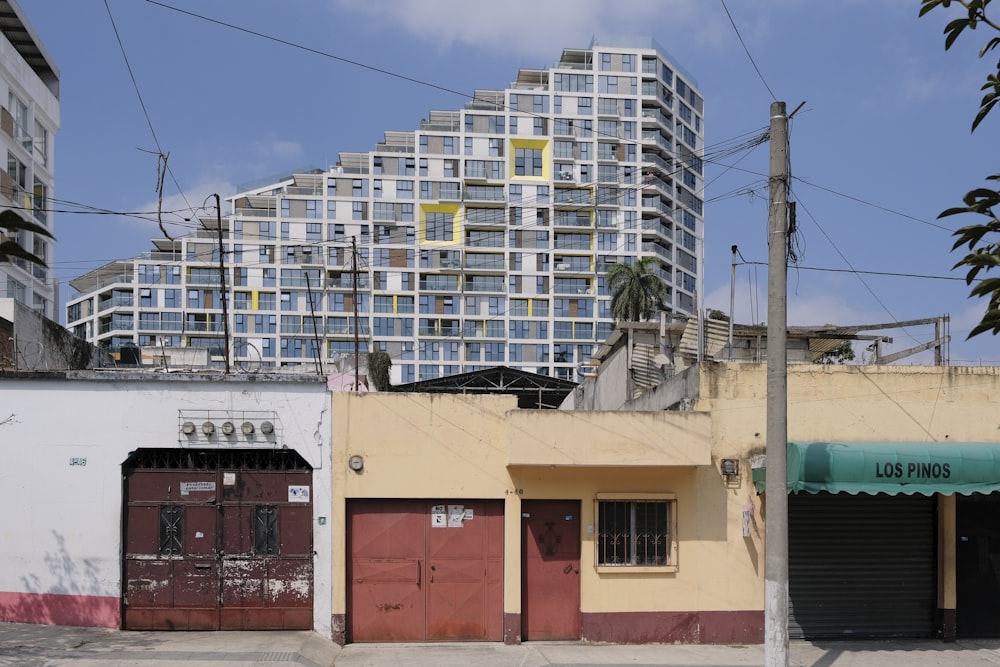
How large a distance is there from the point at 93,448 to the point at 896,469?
11691 mm

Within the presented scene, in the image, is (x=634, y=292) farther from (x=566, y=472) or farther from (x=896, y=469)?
(x=896, y=469)

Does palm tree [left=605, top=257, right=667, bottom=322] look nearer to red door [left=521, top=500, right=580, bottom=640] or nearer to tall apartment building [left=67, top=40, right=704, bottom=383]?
tall apartment building [left=67, top=40, right=704, bottom=383]

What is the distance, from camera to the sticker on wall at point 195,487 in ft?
45.7

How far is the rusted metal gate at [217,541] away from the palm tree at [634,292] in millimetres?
57566

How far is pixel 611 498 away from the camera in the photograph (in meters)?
14.4

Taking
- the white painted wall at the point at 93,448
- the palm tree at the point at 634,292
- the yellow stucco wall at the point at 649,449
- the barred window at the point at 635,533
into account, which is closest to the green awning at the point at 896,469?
the yellow stucco wall at the point at 649,449

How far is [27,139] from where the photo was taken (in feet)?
149

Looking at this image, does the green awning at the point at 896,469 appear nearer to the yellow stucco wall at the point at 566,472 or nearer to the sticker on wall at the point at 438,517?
the yellow stucco wall at the point at 566,472

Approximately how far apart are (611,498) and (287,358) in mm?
75687

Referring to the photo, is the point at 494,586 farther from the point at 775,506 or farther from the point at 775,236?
the point at 775,236

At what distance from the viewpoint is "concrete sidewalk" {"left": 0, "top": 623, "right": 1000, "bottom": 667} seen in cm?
1192

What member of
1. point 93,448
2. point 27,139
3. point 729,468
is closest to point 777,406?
point 729,468

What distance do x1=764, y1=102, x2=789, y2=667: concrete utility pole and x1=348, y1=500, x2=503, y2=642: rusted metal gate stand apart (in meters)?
4.21

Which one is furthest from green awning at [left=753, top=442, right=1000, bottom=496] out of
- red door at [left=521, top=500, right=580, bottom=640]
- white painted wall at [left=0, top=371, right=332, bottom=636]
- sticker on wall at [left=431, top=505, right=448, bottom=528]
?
white painted wall at [left=0, top=371, right=332, bottom=636]
